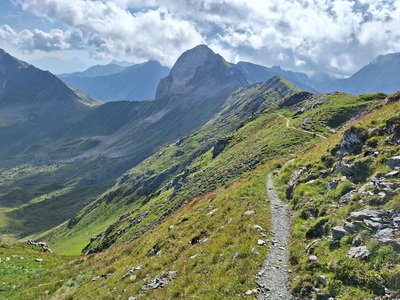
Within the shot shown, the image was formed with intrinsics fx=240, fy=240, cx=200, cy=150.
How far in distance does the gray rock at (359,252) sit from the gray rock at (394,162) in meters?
7.88

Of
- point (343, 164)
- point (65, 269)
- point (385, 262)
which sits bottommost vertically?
point (65, 269)

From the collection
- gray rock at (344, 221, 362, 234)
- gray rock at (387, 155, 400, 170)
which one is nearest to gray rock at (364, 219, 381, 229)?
gray rock at (344, 221, 362, 234)

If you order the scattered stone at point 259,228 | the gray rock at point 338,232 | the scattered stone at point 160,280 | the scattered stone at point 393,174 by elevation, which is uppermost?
the scattered stone at point 393,174

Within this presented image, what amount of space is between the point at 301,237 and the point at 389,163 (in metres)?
8.11

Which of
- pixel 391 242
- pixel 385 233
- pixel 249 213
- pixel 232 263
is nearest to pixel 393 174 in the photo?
pixel 385 233

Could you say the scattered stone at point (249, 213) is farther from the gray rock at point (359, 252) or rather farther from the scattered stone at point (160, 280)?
the gray rock at point (359, 252)

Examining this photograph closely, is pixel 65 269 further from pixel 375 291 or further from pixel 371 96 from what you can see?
pixel 371 96

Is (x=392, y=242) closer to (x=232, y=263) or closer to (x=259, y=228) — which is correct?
(x=232, y=263)

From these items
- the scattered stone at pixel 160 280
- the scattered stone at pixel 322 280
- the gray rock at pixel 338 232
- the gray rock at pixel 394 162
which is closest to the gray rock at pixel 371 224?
the gray rock at pixel 338 232

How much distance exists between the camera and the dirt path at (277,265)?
12.0 m

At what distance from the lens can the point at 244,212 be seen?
2320 centimetres

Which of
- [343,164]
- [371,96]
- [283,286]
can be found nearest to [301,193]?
[343,164]

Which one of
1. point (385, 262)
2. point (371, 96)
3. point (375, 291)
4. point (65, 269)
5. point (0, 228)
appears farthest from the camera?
point (0, 228)

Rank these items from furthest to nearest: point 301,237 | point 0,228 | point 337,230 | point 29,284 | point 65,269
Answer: point 0,228 < point 65,269 < point 29,284 < point 301,237 < point 337,230
